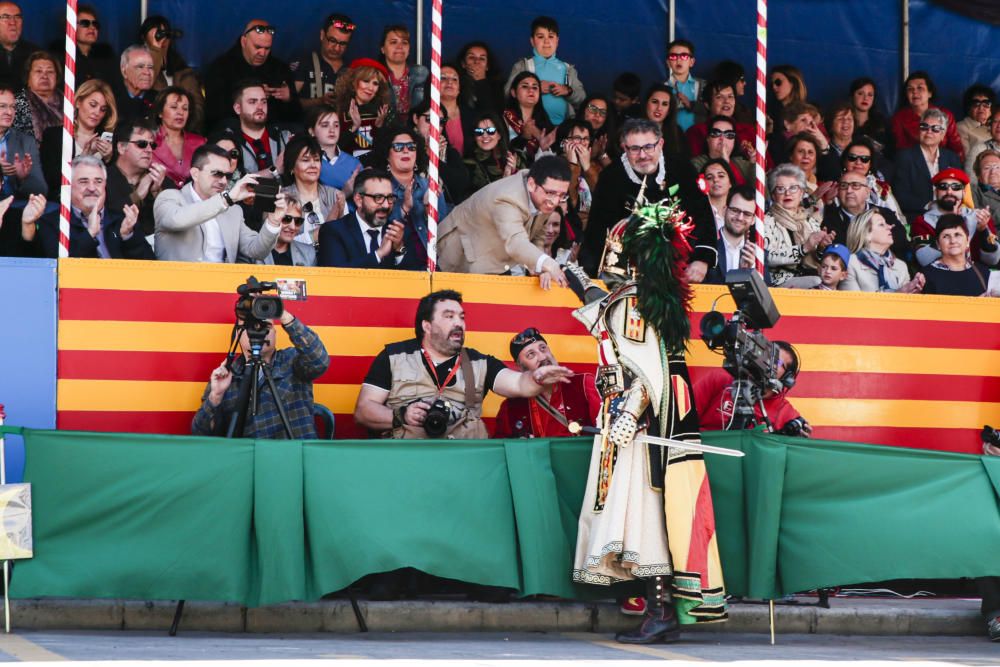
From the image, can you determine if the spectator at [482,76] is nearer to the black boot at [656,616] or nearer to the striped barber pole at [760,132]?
the striped barber pole at [760,132]

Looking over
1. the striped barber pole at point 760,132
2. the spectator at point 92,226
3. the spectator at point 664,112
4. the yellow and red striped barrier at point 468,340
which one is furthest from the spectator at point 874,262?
the spectator at point 92,226

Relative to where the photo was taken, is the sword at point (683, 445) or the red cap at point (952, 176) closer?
the sword at point (683, 445)

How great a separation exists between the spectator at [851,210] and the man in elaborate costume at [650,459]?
4.37 m

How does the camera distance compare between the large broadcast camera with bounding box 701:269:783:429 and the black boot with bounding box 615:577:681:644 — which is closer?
the black boot with bounding box 615:577:681:644

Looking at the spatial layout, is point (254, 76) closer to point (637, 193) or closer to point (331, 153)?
point (331, 153)

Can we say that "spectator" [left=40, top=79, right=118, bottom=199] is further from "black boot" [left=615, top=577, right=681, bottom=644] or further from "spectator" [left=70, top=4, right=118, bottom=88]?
"black boot" [left=615, top=577, right=681, bottom=644]

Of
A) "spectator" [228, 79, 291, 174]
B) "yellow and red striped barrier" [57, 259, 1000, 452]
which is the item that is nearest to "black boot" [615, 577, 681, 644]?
"yellow and red striped barrier" [57, 259, 1000, 452]

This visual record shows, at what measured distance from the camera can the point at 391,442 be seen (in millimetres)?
9312

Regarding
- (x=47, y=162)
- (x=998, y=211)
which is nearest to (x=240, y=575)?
(x=47, y=162)

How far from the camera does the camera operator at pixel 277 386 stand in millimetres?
9703

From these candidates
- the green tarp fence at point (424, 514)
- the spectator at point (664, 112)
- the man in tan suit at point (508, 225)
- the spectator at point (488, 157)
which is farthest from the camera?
the spectator at point (664, 112)

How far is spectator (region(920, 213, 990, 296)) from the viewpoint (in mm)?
12562

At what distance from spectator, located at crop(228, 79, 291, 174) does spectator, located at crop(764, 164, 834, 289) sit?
12.6 feet

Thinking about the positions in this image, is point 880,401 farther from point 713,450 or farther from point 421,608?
point 421,608
